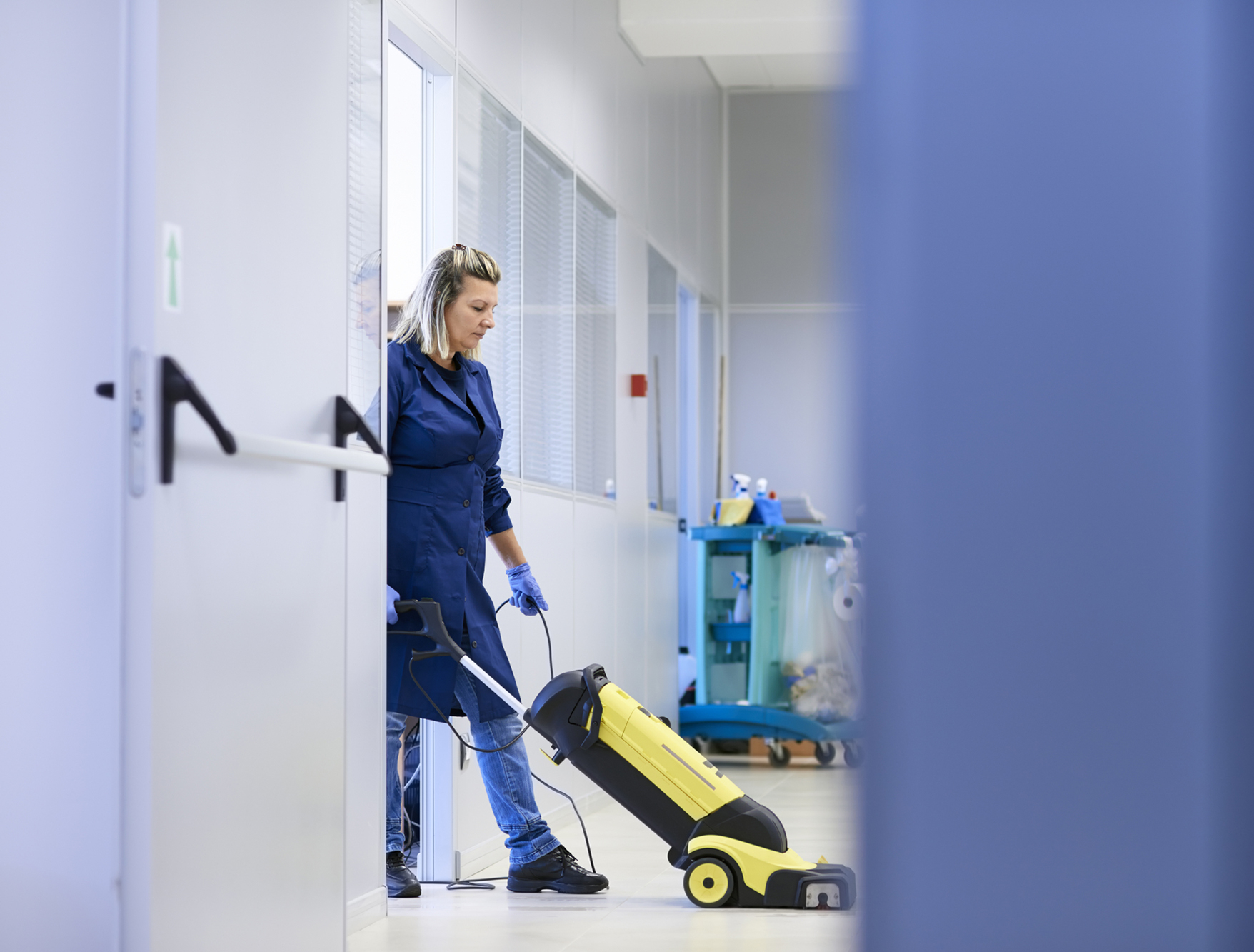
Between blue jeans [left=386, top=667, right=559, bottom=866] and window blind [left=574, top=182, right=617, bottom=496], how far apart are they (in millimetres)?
1463

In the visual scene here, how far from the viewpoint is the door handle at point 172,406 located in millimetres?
1765

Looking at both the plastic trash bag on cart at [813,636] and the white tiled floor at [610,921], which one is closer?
the white tiled floor at [610,921]

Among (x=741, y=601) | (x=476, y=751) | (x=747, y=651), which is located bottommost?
(x=747, y=651)

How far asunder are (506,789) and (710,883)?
0.58 meters

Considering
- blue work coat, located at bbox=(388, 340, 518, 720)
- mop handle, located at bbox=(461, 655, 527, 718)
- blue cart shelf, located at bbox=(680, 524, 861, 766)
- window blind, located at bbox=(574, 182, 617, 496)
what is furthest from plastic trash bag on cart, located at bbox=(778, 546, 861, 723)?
mop handle, located at bbox=(461, 655, 527, 718)

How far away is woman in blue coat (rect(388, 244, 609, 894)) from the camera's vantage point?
3.27 metres

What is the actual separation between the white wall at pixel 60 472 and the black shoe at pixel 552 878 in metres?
1.73

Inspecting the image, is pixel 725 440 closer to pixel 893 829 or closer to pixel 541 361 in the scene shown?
pixel 541 361

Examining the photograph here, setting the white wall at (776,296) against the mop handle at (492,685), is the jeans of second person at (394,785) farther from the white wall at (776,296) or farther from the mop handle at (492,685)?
the white wall at (776,296)

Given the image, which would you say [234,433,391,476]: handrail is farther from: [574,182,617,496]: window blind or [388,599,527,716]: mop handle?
[574,182,617,496]: window blind

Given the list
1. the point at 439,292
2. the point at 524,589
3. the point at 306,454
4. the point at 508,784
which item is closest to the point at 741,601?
the point at 524,589

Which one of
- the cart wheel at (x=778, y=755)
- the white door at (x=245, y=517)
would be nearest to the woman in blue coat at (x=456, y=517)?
the white door at (x=245, y=517)

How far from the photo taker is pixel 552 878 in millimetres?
3408

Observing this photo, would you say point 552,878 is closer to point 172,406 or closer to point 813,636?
point 172,406
